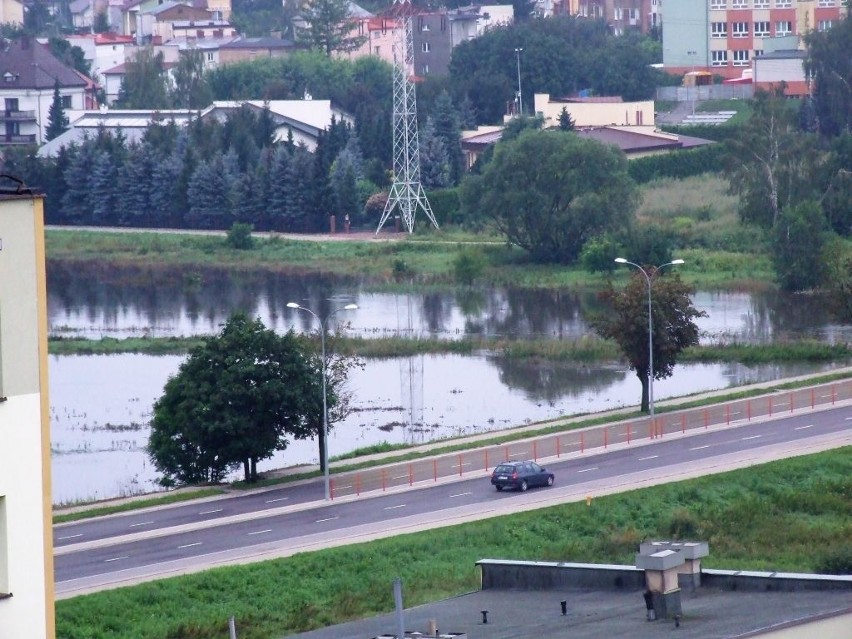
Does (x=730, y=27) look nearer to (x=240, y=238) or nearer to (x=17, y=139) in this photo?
(x=240, y=238)

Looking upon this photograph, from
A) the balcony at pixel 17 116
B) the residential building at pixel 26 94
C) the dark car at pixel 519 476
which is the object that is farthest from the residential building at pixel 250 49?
the dark car at pixel 519 476

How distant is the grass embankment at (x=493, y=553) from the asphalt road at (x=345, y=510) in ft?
3.45

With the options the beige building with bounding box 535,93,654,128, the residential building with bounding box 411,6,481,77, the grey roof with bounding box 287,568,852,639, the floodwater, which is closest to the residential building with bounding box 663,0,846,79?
the beige building with bounding box 535,93,654,128

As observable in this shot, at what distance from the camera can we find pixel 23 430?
9.71 meters

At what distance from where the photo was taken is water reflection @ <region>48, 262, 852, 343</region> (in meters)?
61.5

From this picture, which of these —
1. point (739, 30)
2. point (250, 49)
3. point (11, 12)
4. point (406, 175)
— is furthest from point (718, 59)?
point (11, 12)

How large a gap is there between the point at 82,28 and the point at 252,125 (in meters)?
66.6

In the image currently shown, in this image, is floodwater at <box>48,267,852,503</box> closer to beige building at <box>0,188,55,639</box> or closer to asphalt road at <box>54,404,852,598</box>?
asphalt road at <box>54,404,852,598</box>

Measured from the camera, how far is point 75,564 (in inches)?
1204

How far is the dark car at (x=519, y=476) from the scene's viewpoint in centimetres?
3612

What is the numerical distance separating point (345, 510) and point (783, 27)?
85.2m

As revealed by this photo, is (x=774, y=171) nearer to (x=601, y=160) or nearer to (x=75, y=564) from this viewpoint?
(x=601, y=160)

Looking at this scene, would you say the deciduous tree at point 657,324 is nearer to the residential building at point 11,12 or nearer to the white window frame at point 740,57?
the white window frame at point 740,57

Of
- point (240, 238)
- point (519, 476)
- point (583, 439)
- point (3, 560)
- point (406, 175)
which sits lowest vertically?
point (583, 439)
